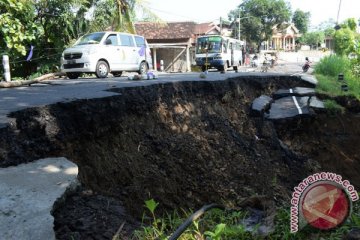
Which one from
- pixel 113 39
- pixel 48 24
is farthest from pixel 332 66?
pixel 48 24

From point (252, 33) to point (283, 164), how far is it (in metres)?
53.2

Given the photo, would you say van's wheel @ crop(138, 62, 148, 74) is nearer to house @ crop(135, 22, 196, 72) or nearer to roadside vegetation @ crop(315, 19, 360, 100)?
roadside vegetation @ crop(315, 19, 360, 100)

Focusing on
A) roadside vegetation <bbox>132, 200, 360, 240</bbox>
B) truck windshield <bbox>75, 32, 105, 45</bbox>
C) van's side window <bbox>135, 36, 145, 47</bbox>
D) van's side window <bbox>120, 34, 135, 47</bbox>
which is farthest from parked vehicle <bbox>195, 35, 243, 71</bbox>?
roadside vegetation <bbox>132, 200, 360, 240</bbox>

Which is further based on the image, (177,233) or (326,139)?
(326,139)

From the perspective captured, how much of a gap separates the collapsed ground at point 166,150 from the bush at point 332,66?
25.4 feet

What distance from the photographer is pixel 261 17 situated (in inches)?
2309

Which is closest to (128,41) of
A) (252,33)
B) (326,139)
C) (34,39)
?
(34,39)

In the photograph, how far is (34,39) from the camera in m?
16.1

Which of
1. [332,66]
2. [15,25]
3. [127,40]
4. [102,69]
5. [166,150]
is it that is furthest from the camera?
[332,66]

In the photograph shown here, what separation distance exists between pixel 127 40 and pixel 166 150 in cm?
994

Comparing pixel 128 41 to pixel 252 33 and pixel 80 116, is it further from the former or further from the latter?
pixel 252 33

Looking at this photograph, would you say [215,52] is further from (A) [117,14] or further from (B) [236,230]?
(B) [236,230]

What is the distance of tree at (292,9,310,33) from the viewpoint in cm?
7938

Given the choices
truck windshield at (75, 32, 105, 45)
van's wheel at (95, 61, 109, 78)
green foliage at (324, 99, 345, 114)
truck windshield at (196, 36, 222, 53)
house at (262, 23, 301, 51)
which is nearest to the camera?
green foliage at (324, 99, 345, 114)
